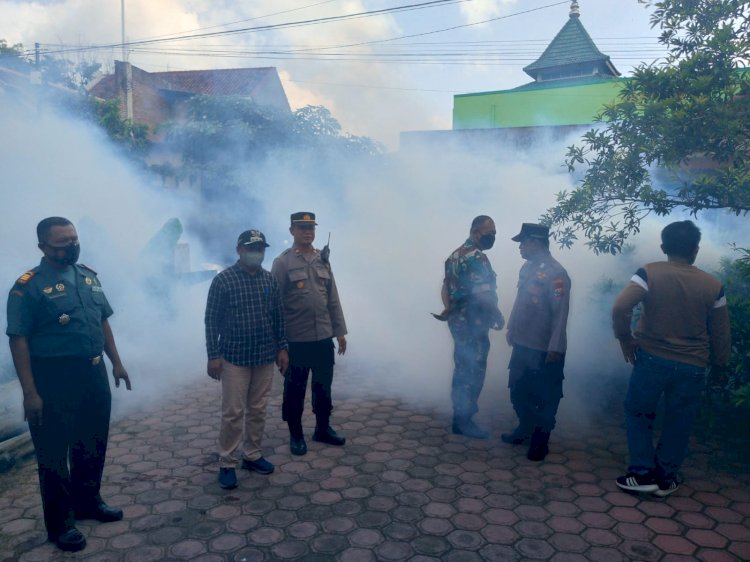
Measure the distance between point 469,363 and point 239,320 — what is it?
6.85 ft

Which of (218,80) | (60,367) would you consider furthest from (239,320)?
(218,80)

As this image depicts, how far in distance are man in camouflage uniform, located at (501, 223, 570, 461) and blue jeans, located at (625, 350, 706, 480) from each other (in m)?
0.60

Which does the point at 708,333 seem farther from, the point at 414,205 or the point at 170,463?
the point at 414,205

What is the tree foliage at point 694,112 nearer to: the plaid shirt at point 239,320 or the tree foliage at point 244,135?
the plaid shirt at point 239,320

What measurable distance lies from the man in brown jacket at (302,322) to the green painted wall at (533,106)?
1704cm

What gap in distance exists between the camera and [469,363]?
4895 millimetres

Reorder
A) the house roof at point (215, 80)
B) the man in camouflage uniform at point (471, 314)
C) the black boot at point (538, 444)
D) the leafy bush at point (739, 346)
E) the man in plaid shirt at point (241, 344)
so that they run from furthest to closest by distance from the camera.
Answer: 1. the house roof at point (215, 80)
2. the man in camouflage uniform at point (471, 314)
3. the black boot at point (538, 444)
4. the leafy bush at point (739, 346)
5. the man in plaid shirt at point (241, 344)

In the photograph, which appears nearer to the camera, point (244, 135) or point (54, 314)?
point (54, 314)

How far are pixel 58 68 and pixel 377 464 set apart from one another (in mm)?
14475

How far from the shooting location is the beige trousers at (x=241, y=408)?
391cm

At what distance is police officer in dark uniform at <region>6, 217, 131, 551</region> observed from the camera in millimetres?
3070

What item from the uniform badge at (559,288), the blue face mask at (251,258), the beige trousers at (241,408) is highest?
the blue face mask at (251,258)

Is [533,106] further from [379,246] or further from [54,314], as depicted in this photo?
[54,314]

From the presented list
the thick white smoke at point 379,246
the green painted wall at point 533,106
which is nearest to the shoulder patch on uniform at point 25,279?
the thick white smoke at point 379,246
